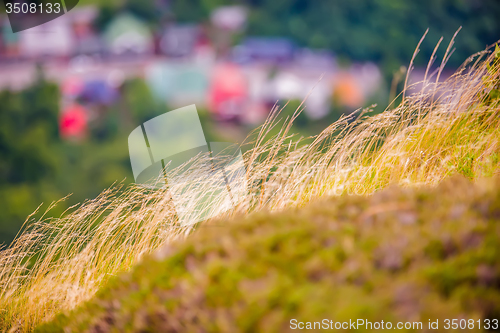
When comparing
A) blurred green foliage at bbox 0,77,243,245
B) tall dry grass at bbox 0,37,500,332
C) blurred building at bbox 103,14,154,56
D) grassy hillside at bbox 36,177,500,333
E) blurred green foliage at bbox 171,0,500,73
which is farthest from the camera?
blurred building at bbox 103,14,154,56

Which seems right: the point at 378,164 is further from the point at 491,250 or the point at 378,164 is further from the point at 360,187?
the point at 491,250

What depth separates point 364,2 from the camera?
49.9 m

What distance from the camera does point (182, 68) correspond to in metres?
60.9

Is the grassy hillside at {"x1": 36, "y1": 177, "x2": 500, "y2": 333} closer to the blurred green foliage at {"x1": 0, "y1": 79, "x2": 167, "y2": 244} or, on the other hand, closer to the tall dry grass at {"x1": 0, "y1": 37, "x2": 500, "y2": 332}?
the tall dry grass at {"x1": 0, "y1": 37, "x2": 500, "y2": 332}

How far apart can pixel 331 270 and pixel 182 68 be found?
62743 mm

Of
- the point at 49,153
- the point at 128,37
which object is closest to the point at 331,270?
the point at 49,153

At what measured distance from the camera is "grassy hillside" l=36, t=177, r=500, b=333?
971 mm

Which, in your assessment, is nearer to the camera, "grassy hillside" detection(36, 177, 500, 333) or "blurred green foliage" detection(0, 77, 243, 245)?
"grassy hillside" detection(36, 177, 500, 333)

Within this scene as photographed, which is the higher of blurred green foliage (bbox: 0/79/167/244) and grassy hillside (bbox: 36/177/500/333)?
grassy hillside (bbox: 36/177/500/333)

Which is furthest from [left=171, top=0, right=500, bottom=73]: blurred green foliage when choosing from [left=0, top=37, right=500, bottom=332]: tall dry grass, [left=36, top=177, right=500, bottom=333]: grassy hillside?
[left=36, top=177, right=500, bottom=333]: grassy hillside

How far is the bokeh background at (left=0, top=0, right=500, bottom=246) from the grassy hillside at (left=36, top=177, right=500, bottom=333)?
36096mm

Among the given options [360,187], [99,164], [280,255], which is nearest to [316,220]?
[280,255]

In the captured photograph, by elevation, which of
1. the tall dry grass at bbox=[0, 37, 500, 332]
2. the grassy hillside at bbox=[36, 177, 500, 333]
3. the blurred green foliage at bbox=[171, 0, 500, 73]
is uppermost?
the grassy hillside at bbox=[36, 177, 500, 333]

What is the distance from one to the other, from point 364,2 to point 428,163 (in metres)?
53.5
